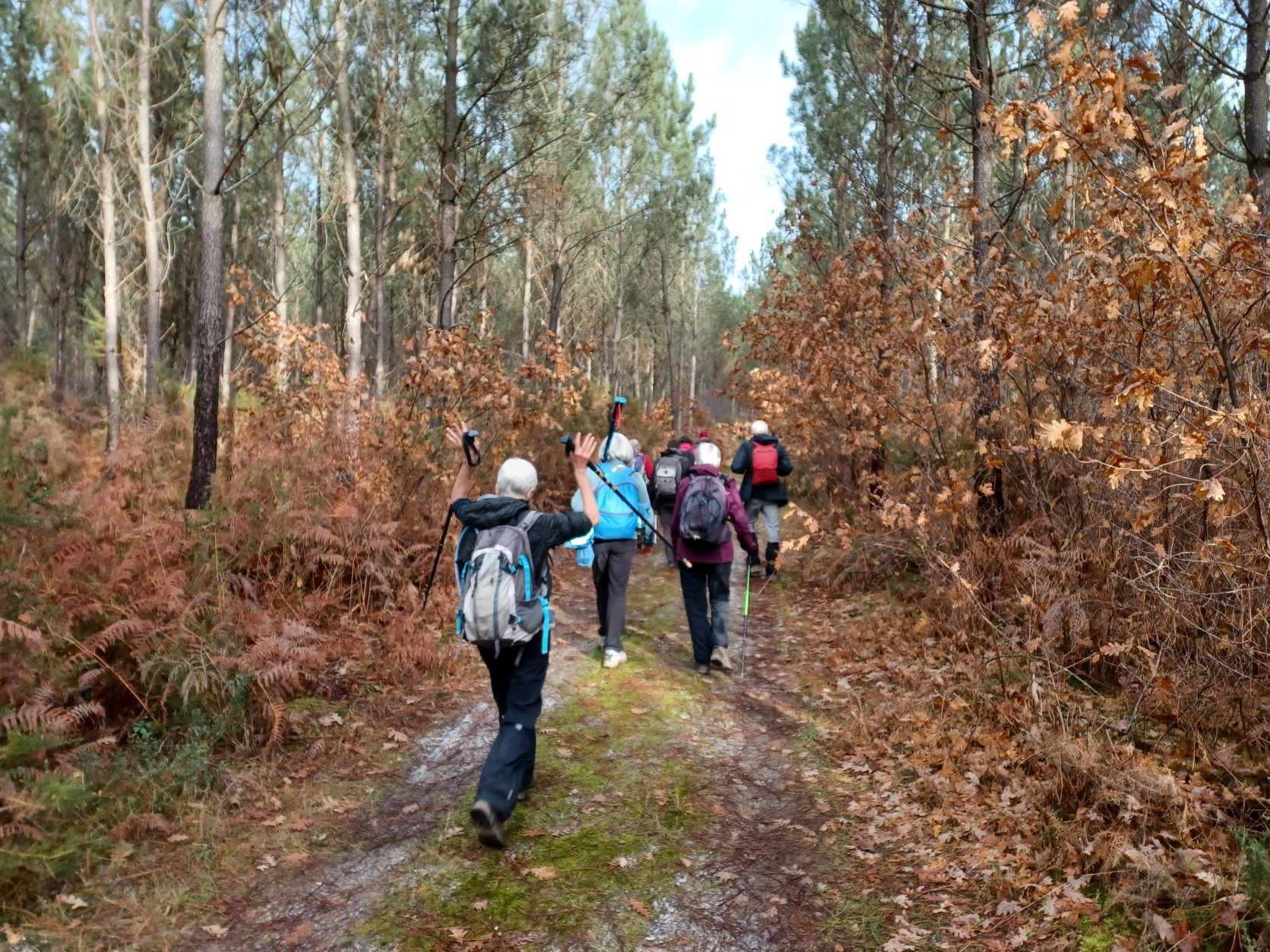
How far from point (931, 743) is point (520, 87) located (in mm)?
10335

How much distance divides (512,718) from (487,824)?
0.55m

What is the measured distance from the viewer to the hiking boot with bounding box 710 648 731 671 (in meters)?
7.47

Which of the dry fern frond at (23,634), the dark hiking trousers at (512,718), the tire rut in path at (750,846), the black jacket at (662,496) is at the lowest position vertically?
the tire rut in path at (750,846)

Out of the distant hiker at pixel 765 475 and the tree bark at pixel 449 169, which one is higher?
the tree bark at pixel 449 169

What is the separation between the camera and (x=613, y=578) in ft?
24.4

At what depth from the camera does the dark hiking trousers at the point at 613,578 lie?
7.38 meters

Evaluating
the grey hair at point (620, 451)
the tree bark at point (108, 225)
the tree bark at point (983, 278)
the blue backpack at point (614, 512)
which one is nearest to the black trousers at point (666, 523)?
the grey hair at point (620, 451)

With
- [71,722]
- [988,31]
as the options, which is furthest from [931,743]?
[988,31]

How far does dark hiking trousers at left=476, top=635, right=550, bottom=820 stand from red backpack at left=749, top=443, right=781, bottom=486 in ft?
21.6

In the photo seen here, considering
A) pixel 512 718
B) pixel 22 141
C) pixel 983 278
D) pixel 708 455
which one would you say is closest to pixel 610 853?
pixel 512 718

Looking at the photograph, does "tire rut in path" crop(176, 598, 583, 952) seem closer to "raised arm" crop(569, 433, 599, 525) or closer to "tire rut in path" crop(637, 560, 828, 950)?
"tire rut in path" crop(637, 560, 828, 950)

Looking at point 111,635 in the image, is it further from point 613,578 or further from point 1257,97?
point 1257,97

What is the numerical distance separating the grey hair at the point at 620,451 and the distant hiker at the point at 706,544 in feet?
2.07

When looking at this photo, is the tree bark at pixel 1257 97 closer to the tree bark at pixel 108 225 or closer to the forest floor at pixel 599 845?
the forest floor at pixel 599 845
